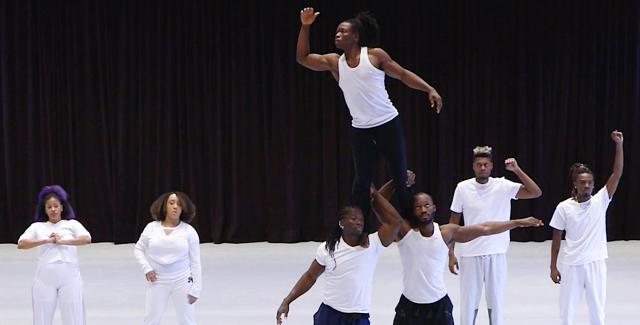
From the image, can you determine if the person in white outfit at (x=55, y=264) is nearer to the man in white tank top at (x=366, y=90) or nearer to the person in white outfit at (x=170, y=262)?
the person in white outfit at (x=170, y=262)

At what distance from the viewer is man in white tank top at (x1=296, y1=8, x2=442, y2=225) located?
4.10m

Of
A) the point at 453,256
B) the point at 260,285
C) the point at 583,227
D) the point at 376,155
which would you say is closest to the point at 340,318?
the point at 376,155

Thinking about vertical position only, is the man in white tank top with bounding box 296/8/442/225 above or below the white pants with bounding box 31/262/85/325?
above

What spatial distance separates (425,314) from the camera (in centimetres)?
429

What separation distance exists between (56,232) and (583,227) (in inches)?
135

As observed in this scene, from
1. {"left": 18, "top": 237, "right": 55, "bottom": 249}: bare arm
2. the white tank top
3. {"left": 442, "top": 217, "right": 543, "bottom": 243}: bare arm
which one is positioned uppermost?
the white tank top

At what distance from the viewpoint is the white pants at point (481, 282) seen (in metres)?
5.53

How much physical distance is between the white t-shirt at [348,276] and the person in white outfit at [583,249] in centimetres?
181

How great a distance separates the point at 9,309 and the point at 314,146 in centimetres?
469

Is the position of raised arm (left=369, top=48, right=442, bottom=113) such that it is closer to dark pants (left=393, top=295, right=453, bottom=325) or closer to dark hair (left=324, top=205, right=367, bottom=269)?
dark hair (left=324, top=205, right=367, bottom=269)

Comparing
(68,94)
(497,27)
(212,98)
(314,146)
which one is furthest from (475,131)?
(68,94)

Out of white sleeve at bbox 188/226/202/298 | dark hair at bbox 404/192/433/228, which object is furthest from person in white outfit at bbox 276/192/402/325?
white sleeve at bbox 188/226/202/298

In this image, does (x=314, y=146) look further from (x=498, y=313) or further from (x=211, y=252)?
(x=498, y=313)

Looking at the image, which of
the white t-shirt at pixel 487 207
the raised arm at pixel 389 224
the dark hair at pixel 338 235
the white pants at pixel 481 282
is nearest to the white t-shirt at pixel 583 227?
the white t-shirt at pixel 487 207
